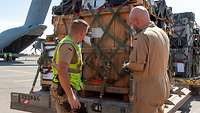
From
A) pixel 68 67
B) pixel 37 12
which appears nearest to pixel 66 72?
pixel 68 67

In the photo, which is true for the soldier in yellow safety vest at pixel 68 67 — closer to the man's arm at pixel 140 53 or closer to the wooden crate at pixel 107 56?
the man's arm at pixel 140 53

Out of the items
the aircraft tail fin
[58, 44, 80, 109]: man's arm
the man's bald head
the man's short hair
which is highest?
the aircraft tail fin

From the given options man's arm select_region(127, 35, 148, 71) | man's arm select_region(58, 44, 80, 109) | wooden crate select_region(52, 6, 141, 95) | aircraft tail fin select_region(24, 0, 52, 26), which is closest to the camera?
man's arm select_region(58, 44, 80, 109)

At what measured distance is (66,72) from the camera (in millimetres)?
3438

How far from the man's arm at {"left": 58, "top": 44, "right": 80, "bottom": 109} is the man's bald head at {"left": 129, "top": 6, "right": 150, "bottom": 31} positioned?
30.9 inches

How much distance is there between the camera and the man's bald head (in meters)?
3.54

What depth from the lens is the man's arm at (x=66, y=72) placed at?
3396mm

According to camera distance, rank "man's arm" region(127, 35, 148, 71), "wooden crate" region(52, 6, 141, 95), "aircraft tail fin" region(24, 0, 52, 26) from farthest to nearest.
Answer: "aircraft tail fin" region(24, 0, 52, 26) → "wooden crate" region(52, 6, 141, 95) → "man's arm" region(127, 35, 148, 71)

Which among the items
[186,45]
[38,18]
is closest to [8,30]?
[38,18]

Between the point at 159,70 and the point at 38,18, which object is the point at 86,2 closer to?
the point at 159,70

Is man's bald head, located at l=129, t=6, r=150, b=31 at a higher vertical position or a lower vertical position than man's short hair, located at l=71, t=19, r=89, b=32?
higher

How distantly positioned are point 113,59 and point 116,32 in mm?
402

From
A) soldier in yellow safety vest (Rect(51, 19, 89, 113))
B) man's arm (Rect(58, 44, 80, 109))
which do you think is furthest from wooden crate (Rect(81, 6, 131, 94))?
man's arm (Rect(58, 44, 80, 109))

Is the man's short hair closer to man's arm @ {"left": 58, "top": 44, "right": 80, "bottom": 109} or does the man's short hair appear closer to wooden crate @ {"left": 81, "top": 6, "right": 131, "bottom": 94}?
man's arm @ {"left": 58, "top": 44, "right": 80, "bottom": 109}
